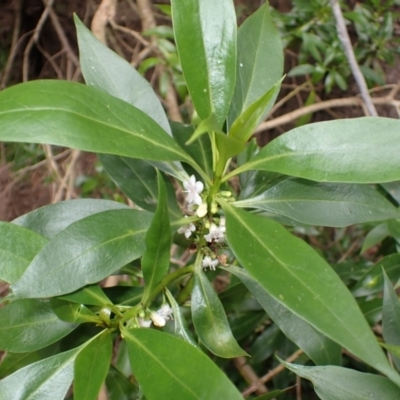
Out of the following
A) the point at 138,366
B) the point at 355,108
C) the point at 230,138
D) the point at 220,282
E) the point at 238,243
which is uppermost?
the point at 230,138

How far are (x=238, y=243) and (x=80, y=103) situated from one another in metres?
0.24

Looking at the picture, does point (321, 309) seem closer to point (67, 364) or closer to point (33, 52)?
point (67, 364)

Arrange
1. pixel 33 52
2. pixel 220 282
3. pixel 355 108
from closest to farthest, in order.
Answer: pixel 220 282
pixel 355 108
pixel 33 52

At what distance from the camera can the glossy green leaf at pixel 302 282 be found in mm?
402

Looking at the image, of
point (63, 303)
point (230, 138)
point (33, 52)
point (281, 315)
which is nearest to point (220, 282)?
point (281, 315)

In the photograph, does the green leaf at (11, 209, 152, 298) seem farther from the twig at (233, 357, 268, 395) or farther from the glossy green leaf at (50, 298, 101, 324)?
the twig at (233, 357, 268, 395)

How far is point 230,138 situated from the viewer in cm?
50

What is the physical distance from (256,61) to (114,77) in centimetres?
21

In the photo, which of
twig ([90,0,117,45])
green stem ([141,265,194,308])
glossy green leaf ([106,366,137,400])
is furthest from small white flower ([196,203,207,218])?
twig ([90,0,117,45])

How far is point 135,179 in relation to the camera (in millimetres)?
712

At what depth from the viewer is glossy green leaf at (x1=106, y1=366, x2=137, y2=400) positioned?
78cm

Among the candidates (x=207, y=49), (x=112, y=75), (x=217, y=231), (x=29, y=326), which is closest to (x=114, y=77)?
(x=112, y=75)

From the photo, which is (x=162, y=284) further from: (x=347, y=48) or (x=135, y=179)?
(x=347, y=48)

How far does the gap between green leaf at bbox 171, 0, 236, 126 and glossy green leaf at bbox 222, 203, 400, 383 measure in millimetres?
158
